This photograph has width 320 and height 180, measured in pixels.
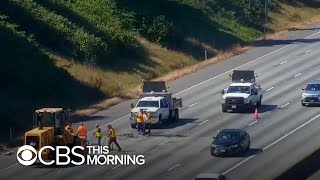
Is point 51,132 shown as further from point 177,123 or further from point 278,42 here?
point 278,42

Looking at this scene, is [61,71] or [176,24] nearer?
[61,71]

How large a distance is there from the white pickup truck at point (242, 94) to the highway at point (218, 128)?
56cm

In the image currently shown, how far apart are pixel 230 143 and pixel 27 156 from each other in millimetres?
9591

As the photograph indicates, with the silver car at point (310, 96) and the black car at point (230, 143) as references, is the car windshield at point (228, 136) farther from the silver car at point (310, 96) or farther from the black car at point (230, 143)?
the silver car at point (310, 96)

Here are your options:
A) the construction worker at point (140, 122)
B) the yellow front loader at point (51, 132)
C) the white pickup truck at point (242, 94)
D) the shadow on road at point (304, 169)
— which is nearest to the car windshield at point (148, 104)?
the construction worker at point (140, 122)

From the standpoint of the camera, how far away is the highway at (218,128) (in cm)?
4084

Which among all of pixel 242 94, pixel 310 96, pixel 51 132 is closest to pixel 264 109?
pixel 242 94

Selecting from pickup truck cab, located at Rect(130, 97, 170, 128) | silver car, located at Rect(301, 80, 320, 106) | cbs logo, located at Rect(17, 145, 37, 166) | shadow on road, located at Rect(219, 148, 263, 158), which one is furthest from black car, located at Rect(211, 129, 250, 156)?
silver car, located at Rect(301, 80, 320, 106)

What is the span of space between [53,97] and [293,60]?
22.4 meters

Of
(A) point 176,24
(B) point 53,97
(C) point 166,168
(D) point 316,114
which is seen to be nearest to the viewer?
(C) point 166,168

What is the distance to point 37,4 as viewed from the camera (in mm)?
74188

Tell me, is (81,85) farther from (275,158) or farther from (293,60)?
(275,158)

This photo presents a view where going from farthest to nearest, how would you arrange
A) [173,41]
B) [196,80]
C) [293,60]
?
[173,41], [293,60], [196,80]

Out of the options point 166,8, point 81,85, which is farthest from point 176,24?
point 81,85
